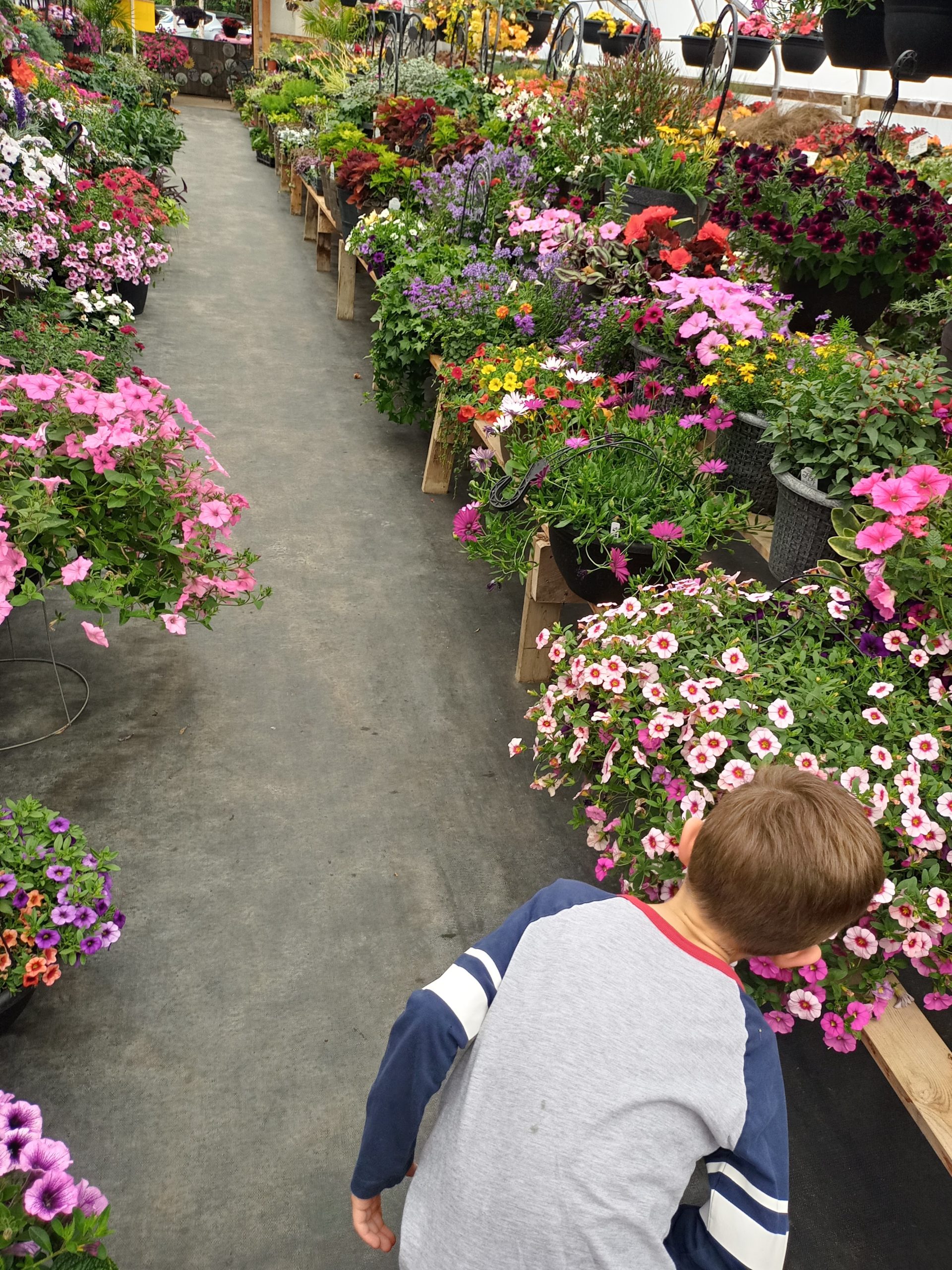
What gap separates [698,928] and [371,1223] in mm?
625

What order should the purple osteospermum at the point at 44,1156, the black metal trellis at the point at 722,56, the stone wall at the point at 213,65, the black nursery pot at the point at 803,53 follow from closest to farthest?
1. the purple osteospermum at the point at 44,1156
2. the black metal trellis at the point at 722,56
3. the black nursery pot at the point at 803,53
4. the stone wall at the point at 213,65

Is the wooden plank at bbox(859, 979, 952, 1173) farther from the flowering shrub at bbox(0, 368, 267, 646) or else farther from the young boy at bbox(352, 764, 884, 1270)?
the flowering shrub at bbox(0, 368, 267, 646)

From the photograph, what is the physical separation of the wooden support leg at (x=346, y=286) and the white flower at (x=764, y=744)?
5369 mm

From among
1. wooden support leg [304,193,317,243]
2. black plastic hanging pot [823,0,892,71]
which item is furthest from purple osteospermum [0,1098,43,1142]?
wooden support leg [304,193,317,243]

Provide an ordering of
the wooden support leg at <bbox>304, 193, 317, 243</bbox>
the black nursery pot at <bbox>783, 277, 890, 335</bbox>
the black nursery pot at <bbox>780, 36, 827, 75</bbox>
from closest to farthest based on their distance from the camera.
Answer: the black nursery pot at <bbox>783, 277, 890, 335</bbox>, the black nursery pot at <bbox>780, 36, 827, 75</bbox>, the wooden support leg at <bbox>304, 193, 317, 243</bbox>

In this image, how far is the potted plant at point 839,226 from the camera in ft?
8.71

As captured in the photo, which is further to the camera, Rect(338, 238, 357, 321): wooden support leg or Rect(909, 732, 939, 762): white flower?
Rect(338, 238, 357, 321): wooden support leg

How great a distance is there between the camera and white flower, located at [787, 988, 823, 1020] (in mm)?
1450

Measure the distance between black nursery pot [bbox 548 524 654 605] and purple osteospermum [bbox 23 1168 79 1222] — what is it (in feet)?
5.42

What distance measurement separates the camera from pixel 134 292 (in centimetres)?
544

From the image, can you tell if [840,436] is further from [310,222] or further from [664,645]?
[310,222]

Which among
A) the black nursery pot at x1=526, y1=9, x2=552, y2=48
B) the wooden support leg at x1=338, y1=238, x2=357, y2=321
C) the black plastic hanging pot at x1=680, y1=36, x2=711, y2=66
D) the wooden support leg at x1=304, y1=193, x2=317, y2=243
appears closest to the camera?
the wooden support leg at x1=338, y1=238, x2=357, y2=321

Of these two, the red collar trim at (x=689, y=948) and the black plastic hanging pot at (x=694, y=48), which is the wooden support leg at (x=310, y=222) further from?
the red collar trim at (x=689, y=948)

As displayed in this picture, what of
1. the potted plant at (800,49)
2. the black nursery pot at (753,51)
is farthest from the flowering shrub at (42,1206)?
the black nursery pot at (753,51)
